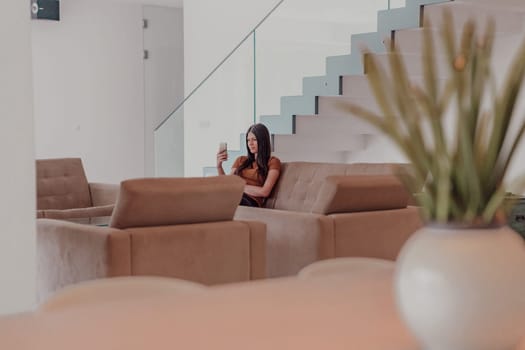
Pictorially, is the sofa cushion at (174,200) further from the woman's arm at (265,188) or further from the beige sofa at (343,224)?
the woman's arm at (265,188)

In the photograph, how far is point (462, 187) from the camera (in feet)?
3.82

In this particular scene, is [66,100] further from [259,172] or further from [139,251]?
[139,251]

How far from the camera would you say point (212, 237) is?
443cm

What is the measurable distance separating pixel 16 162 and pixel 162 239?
0.84 metres

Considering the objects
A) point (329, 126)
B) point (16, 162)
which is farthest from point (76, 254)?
point (329, 126)

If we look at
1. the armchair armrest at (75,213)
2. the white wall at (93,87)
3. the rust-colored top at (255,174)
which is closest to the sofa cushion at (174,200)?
the armchair armrest at (75,213)

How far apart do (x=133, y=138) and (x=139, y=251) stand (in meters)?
6.76

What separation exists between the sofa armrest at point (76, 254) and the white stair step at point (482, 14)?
4.05 m

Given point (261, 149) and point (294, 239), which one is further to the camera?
point (261, 149)

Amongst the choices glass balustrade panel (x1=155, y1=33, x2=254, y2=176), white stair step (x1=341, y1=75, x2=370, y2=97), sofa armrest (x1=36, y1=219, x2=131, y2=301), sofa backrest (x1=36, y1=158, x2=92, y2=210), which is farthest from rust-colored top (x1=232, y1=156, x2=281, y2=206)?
sofa armrest (x1=36, y1=219, x2=131, y2=301)

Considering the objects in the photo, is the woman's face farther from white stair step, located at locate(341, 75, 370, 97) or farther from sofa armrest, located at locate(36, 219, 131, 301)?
sofa armrest, located at locate(36, 219, 131, 301)

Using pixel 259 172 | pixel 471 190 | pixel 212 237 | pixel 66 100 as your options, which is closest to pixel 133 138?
pixel 66 100

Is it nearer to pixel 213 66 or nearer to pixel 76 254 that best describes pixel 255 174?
pixel 76 254

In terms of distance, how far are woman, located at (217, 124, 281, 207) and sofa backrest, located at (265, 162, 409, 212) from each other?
0.36 ft
